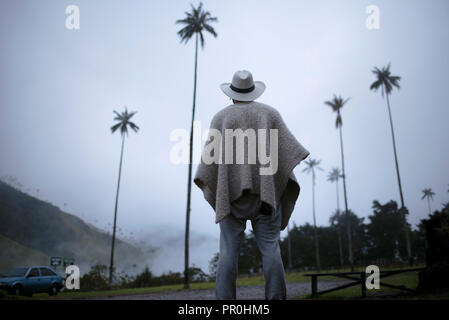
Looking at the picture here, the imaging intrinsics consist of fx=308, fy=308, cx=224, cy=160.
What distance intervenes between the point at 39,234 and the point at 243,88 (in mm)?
82527

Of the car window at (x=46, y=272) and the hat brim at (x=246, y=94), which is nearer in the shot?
the hat brim at (x=246, y=94)

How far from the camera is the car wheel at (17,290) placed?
508 inches

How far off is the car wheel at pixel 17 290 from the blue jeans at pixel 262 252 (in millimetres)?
14574

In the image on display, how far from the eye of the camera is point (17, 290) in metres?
13.2

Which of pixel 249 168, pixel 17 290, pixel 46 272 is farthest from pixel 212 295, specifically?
pixel 249 168

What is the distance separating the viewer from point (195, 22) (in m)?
27.7

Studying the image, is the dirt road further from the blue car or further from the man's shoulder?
the man's shoulder

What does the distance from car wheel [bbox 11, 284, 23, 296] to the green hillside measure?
46.6 m

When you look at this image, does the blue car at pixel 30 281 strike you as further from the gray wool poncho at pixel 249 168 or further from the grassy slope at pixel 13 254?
the grassy slope at pixel 13 254

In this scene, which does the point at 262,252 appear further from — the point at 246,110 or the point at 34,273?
the point at 34,273

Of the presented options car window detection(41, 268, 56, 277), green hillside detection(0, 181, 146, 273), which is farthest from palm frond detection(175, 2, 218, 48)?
green hillside detection(0, 181, 146, 273)

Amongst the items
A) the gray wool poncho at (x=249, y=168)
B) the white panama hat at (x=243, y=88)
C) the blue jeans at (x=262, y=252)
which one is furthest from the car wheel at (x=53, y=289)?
the white panama hat at (x=243, y=88)

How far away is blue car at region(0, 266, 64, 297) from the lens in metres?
12.9

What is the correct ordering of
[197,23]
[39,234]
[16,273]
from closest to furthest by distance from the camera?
[16,273] → [197,23] → [39,234]
